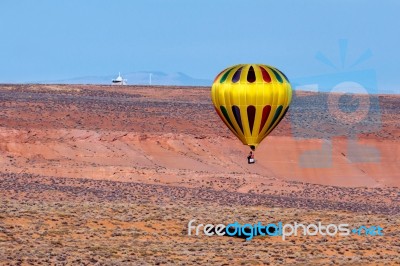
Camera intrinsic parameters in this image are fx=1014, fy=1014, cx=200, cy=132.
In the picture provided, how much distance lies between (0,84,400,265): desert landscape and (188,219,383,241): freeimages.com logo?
0.62 metres

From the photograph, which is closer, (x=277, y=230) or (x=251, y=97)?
(x=277, y=230)

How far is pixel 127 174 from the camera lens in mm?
58562

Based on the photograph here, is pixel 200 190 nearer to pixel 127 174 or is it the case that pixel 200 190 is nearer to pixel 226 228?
pixel 127 174

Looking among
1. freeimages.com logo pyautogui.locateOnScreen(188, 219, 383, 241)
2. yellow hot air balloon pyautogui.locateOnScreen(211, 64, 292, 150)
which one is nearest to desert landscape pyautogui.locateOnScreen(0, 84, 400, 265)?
freeimages.com logo pyautogui.locateOnScreen(188, 219, 383, 241)

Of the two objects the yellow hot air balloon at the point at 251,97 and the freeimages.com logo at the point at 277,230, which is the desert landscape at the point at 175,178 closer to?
the freeimages.com logo at the point at 277,230

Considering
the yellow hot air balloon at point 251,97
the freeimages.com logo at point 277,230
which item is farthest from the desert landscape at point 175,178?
the yellow hot air balloon at point 251,97

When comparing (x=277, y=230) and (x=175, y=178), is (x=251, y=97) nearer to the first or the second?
(x=277, y=230)

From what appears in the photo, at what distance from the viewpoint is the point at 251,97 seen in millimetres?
41094

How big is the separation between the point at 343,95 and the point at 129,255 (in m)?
68.9

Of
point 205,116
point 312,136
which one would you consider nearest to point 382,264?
point 312,136

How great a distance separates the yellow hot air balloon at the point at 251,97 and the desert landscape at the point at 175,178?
3805mm

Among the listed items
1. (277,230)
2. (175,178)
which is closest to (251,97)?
(277,230)

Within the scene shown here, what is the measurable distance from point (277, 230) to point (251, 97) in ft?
18.2

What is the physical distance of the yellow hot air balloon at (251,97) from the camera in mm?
40875
